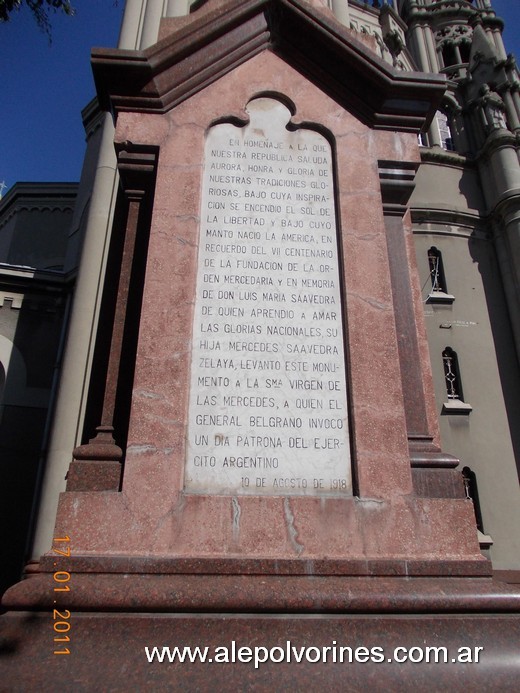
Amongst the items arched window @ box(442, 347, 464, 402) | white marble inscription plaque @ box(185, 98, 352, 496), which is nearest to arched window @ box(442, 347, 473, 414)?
arched window @ box(442, 347, 464, 402)

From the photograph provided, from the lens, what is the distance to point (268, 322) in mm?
4086

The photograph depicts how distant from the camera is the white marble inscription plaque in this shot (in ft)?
12.1

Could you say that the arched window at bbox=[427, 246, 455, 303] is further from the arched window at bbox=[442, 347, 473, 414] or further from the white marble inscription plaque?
the white marble inscription plaque

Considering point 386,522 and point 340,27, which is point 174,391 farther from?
point 340,27

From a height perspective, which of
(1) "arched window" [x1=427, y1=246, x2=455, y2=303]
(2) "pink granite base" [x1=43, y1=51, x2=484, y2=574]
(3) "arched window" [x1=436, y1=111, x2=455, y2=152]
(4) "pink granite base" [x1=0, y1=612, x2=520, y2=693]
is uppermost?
(3) "arched window" [x1=436, y1=111, x2=455, y2=152]

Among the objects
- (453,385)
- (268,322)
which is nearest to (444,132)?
(453,385)

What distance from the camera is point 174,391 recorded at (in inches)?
149

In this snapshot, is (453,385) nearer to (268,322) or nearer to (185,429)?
(268,322)

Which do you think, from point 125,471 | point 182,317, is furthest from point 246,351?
point 125,471

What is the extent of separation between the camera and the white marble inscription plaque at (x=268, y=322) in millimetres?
3678

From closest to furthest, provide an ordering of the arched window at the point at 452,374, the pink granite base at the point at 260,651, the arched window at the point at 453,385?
the pink granite base at the point at 260,651 < the arched window at the point at 453,385 < the arched window at the point at 452,374

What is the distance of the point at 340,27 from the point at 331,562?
4750 millimetres

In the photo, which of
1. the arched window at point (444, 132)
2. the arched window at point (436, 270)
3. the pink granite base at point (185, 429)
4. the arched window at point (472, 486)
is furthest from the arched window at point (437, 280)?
the pink granite base at point (185, 429)

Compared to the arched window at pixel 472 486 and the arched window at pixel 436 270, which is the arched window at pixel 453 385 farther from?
the arched window at pixel 436 270
